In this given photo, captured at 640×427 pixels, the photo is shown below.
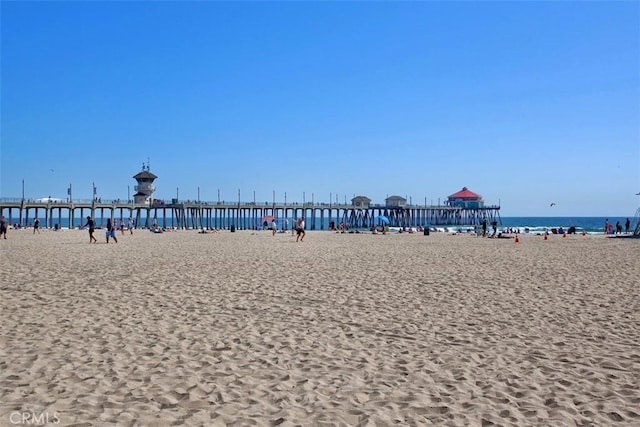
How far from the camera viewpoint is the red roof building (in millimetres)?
87438

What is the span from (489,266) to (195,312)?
8.64 m

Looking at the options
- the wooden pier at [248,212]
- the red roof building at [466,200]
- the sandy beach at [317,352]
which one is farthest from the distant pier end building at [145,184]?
the sandy beach at [317,352]

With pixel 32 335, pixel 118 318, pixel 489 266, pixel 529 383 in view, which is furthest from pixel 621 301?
pixel 32 335

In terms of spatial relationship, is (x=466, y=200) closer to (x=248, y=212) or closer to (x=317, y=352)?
(x=248, y=212)

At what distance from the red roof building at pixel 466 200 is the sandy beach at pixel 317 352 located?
262ft

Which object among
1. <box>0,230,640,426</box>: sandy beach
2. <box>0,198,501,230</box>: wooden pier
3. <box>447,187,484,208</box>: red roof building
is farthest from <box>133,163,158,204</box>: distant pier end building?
<box>0,230,640,426</box>: sandy beach

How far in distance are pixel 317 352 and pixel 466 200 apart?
8754 centimetres

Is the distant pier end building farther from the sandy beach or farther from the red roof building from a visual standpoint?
the sandy beach

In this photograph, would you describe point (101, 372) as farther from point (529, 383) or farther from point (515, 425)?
point (529, 383)

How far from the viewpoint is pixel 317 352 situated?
512 centimetres

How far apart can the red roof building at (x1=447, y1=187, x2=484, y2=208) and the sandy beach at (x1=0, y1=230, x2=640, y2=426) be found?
79.9m

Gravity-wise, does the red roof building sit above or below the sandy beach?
above

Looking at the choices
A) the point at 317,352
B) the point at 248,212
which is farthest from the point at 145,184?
the point at 317,352

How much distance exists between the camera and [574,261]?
571 inches
